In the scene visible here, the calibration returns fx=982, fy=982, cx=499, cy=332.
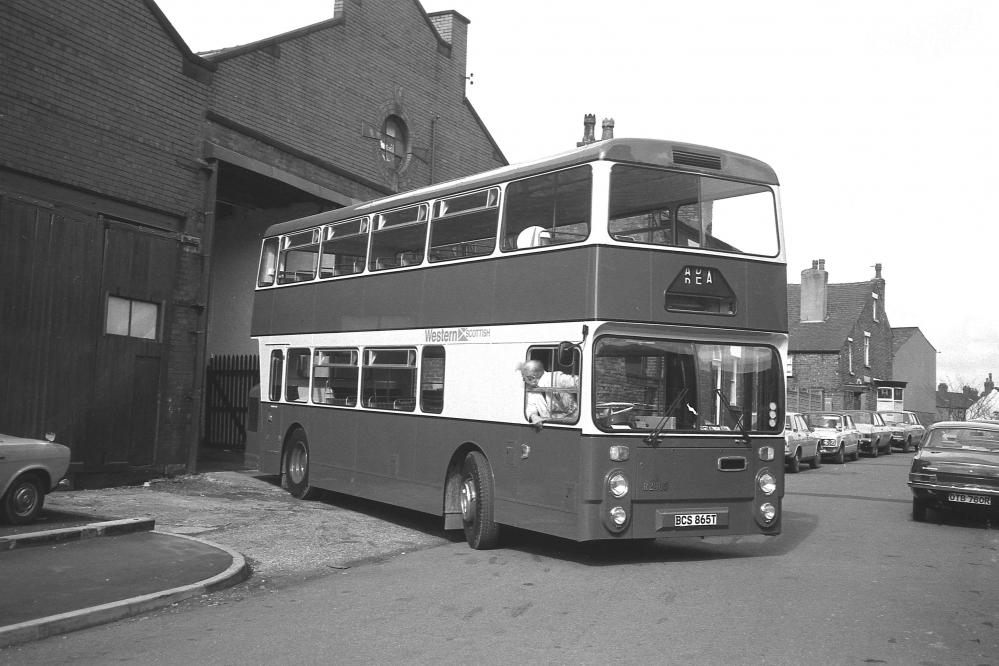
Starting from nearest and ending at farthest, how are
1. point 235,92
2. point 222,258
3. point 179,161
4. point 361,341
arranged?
point 361,341, point 179,161, point 235,92, point 222,258

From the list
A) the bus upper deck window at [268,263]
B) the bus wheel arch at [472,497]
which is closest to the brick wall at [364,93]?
the bus upper deck window at [268,263]

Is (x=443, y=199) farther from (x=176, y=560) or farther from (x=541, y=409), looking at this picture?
(x=176, y=560)

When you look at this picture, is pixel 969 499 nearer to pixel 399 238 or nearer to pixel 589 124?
pixel 399 238

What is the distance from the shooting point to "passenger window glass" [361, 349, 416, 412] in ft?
40.7

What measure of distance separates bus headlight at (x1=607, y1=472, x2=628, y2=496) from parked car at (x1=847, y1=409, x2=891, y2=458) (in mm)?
27285

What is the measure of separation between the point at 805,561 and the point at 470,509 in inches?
144

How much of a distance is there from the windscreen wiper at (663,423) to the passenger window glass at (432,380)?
3.00 meters

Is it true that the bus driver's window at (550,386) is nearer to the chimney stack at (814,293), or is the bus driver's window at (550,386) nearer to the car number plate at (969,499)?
the car number plate at (969,499)

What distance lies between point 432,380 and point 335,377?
271 centimetres

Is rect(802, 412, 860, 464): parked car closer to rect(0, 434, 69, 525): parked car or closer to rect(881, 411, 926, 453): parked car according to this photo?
rect(881, 411, 926, 453): parked car

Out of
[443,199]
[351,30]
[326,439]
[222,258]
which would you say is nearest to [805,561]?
[443,199]

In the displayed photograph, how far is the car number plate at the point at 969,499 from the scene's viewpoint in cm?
1376

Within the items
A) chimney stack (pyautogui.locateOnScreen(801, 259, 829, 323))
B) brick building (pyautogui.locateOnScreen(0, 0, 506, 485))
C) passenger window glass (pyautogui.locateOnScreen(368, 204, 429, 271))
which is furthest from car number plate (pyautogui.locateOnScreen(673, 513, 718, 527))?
chimney stack (pyautogui.locateOnScreen(801, 259, 829, 323))

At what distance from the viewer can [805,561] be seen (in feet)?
33.9
